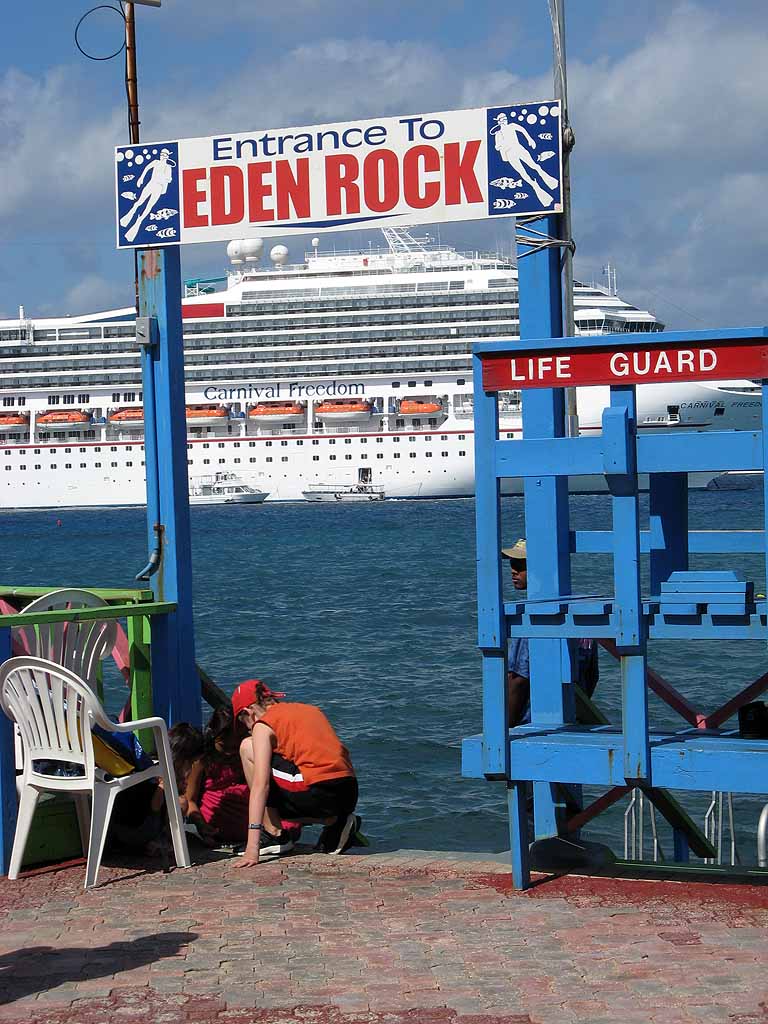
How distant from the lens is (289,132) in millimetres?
4984

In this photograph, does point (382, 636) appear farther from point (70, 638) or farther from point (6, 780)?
point (6, 780)

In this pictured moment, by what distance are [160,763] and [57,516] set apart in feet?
181

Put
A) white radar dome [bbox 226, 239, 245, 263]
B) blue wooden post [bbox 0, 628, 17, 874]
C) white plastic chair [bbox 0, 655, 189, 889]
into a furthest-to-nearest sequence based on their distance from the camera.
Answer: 1. white radar dome [bbox 226, 239, 245, 263]
2. blue wooden post [bbox 0, 628, 17, 874]
3. white plastic chair [bbox 0, 655, 189, 889]

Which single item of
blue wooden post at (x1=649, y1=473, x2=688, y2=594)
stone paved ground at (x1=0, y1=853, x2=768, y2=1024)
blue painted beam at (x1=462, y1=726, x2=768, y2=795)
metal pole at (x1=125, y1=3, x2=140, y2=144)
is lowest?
stone paved ground at (x1=0, y1=853, x2=768, y2=1024)

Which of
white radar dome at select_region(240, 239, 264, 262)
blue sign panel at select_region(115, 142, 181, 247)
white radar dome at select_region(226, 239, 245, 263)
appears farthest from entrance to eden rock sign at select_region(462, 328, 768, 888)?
white radar dome at select_region(226, 239, 245, 263)

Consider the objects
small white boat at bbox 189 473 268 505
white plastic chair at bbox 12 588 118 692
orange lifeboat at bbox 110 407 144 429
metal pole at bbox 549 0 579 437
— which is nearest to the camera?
white plastic chair at bbox 12 588 118 692

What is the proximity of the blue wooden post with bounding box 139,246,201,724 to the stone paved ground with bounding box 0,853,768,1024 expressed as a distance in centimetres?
90

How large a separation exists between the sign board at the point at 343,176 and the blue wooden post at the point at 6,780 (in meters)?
1.68

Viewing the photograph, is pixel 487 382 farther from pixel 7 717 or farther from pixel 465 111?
pixel 7 717

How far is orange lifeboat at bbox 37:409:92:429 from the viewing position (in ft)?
185

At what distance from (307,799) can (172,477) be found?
1.33m

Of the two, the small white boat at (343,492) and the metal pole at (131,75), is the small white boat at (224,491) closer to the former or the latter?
the small white boat at (343,492)

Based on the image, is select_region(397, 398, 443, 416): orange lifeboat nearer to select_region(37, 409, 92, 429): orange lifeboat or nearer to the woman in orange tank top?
select_region(37, 409, 92, 429): orange lifeboat

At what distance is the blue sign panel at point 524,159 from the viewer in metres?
4.60
